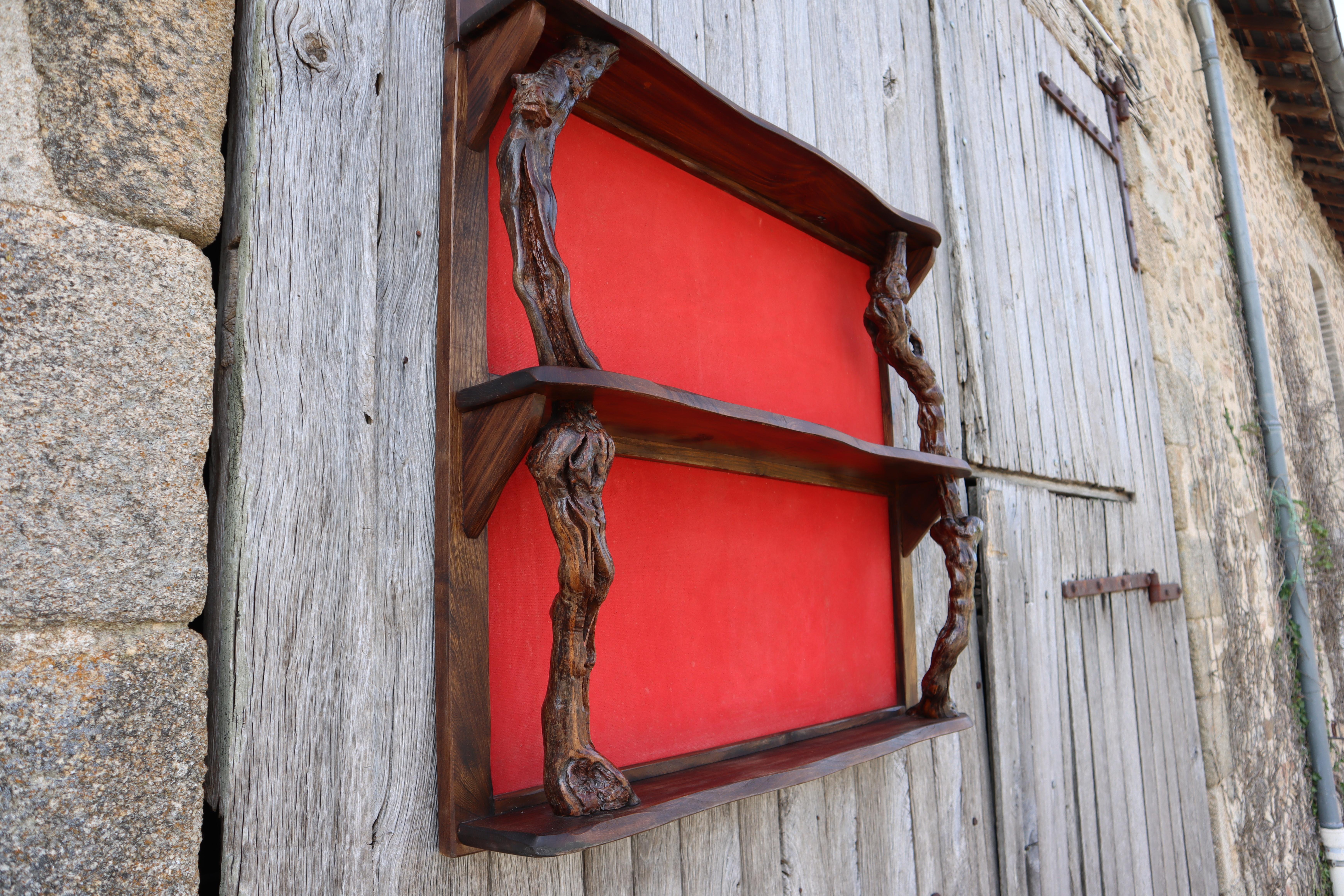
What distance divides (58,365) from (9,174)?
7.2 inches

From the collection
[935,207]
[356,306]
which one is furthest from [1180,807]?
[356,306]

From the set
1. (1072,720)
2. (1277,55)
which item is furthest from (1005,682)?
(1277,55)

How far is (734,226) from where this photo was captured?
1.66 meters

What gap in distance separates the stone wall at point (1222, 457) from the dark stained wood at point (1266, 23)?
0.38 ft

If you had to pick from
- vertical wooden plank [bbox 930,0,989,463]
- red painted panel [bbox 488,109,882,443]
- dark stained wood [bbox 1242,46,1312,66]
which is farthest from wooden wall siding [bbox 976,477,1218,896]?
dark stained wood [bbox 1242,46,1312,66]

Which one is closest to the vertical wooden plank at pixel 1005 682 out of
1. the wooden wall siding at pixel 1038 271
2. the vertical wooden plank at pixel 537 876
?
the wooden wall siding at pixel 1038 271

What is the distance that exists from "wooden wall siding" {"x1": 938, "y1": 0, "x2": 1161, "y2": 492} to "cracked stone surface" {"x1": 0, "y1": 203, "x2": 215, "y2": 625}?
1947mm

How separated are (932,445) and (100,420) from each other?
5.12ft

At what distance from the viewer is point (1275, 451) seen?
466 cm

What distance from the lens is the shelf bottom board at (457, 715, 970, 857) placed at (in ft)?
3.14

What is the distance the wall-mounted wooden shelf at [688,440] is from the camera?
104 centimetres

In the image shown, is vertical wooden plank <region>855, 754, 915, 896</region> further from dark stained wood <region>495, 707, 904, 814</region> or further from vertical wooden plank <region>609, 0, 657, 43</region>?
vertical wooden plank <region>609, 0, 657, 43</region>

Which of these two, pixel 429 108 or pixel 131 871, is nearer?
pixel 131 871

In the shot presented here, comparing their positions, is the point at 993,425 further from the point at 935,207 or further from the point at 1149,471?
the point at 1149,471
